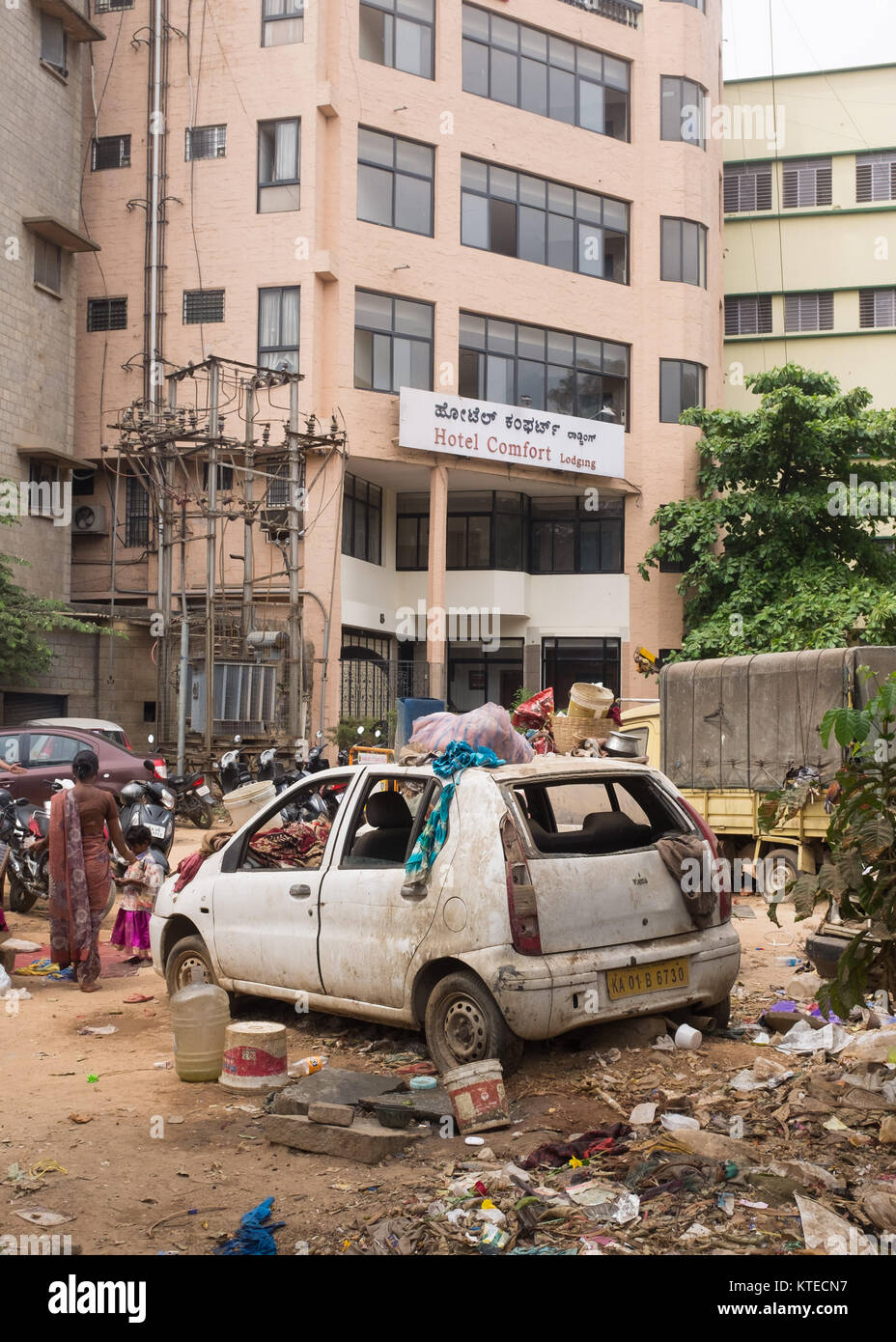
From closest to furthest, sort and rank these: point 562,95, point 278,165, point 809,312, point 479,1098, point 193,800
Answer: point 479,1098 < point 193,800 < point 278,165 < point 562,95 < point 809,312

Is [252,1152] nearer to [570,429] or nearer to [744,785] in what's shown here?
[744,785]

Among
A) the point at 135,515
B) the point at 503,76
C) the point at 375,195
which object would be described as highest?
the point at 503,76

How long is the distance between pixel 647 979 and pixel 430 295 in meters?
24.0

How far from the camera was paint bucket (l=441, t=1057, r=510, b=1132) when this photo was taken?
532 cm

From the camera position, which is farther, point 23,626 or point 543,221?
point 543,221

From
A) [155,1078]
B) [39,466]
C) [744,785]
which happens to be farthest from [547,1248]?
[39,466]

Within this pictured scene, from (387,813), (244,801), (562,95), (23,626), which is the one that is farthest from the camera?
(562,95)

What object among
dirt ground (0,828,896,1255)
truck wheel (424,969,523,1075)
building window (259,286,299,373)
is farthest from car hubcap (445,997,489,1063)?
building window (259,286,299,373)

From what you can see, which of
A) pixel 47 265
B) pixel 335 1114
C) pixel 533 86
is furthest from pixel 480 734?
pixel 533 86

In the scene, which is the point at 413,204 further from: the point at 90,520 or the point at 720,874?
the point at 720,874

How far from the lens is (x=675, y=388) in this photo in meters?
31.2

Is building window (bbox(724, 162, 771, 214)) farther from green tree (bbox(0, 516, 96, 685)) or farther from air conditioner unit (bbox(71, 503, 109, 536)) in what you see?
green tree (bbox(0, 516, 96, 685))

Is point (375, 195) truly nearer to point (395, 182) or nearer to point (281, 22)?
point (395, 182)

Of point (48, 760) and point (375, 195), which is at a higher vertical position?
point (375, 195)
